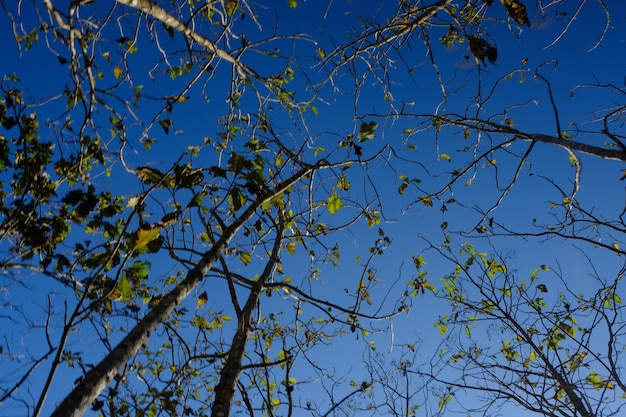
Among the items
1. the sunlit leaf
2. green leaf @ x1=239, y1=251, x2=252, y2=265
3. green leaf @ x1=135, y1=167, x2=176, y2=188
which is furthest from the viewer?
green leaf @ x1=239, y1=251, x2=252, y2=265

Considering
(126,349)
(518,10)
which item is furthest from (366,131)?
(126,349)

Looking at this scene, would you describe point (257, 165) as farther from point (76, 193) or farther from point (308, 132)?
point (76, 193)

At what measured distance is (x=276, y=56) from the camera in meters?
3.41

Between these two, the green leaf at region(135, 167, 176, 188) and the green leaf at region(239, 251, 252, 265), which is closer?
the green leaf at region(135, 167, 176, 188)

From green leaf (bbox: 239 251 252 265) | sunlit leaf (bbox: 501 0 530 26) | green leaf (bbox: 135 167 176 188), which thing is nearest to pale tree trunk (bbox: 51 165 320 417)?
green leaf (bbox: 135 167 176 188)

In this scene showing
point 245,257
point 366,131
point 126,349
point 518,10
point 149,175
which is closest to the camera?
point 126,349

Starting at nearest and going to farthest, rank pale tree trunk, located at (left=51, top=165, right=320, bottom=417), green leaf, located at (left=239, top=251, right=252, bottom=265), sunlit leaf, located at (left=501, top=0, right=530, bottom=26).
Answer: pale tree trunk, located at (left=51, top=165, right=320, bottom=417) → sunlit leaf, located at (left=501, top=0, right=530, bottom=26) → green leaf, located at (left=239, top=251, right=252, bottom=265)

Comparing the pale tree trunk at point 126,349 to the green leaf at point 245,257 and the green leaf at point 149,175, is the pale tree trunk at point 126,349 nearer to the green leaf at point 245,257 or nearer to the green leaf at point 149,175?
the green leaf at point 149,175

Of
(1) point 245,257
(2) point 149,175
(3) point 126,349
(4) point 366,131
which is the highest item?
(4) point 366,131

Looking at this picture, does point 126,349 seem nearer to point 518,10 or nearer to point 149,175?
point 149,175

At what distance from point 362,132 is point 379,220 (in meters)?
1.49

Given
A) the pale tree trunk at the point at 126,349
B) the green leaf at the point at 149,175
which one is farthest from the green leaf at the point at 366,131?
the green leaf at the point at 149,175

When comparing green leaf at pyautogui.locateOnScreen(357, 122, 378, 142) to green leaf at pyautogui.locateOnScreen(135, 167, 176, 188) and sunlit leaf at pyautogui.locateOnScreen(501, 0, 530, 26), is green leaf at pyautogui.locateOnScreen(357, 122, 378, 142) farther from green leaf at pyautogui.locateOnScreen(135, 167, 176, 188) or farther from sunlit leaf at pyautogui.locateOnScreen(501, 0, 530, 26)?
green leaf at pyautogui.locateOnScreen(135, 167, 176, 188)

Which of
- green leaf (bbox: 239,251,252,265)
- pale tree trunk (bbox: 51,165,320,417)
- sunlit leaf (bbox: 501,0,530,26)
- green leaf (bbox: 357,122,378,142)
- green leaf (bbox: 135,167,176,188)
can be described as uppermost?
green leaf (bbox: 357,122,378,142)
